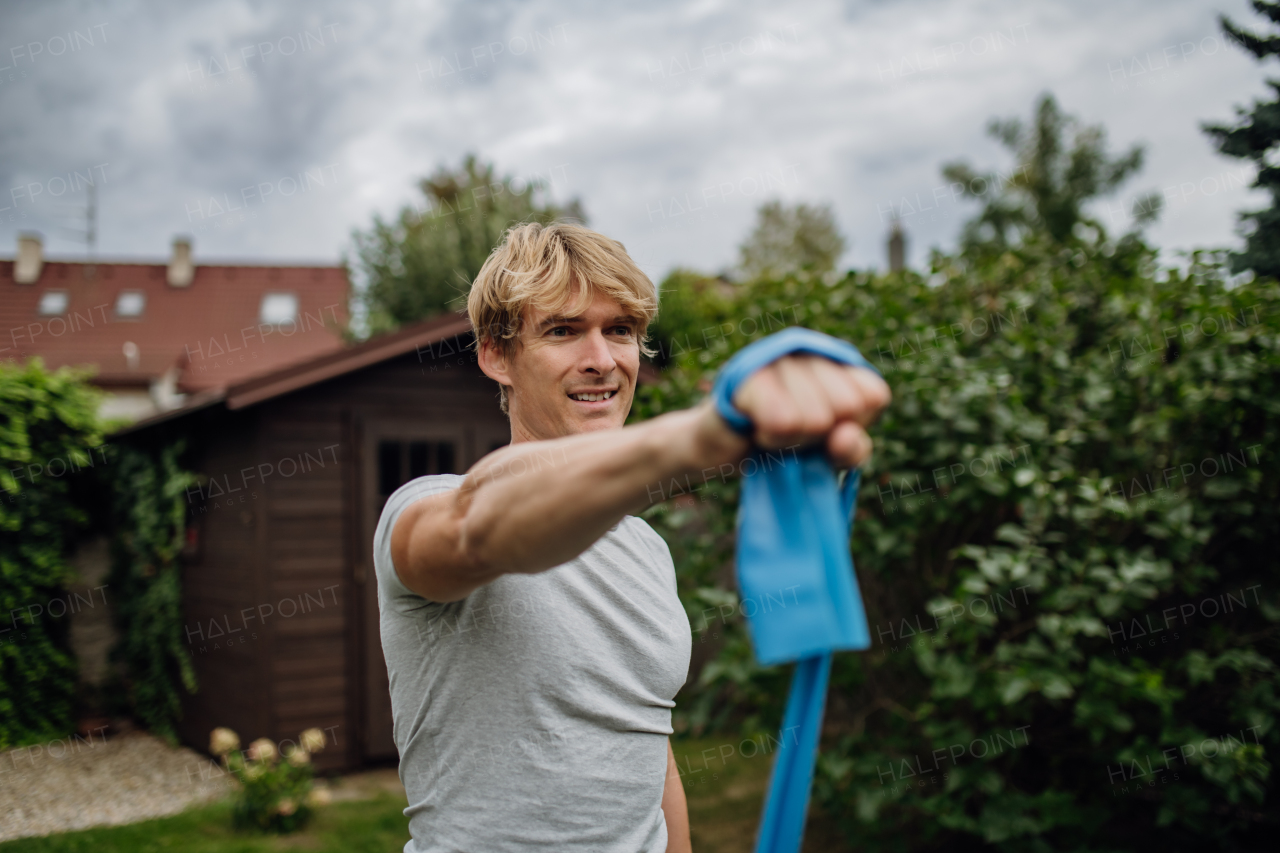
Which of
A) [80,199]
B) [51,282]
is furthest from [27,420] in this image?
[51,282]

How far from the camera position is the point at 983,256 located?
461 centimetres

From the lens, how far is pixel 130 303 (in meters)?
19.3

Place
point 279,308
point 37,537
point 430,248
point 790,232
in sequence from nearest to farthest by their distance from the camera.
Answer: point 37,537 → point 430,248 → point 279,308 → point 790,232

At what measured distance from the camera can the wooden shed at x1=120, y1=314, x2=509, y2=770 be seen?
6293mm

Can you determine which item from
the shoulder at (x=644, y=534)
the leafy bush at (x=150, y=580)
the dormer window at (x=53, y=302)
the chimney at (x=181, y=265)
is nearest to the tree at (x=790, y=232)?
the chimney at (x=181, y=265)

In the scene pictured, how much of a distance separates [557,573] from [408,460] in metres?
6.05

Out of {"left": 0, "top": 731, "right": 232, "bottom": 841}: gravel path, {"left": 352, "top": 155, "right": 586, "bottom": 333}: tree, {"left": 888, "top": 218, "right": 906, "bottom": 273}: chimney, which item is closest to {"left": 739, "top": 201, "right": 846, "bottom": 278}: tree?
{"left": 888, "top": 218, "right": 906, "bottom": 273}: chimney

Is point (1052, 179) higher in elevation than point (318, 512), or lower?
higher

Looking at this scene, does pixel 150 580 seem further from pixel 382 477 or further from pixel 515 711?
pixel 515 711

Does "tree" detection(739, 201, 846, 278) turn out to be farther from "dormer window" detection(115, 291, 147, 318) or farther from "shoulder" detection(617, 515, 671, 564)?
"shoulder" detection(617, 515, 671, 564)

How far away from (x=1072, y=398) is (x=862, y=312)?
3.53 feet

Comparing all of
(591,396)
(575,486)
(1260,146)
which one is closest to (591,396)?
(591,396)

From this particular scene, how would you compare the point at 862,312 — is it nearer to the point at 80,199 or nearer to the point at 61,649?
the point at 61,649

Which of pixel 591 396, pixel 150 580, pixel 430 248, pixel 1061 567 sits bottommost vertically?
pixel 1061 567
